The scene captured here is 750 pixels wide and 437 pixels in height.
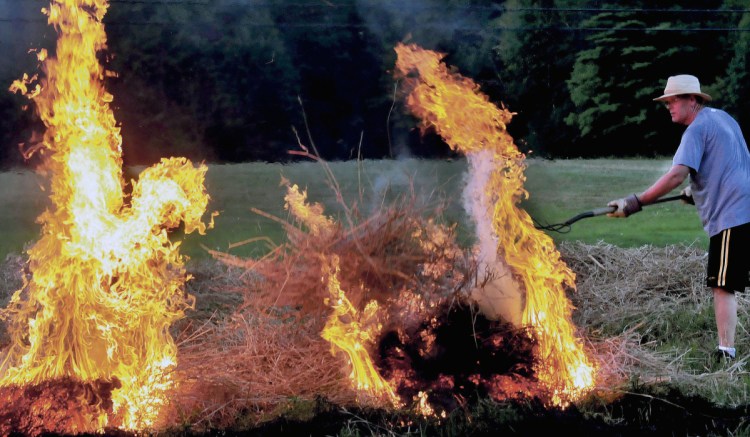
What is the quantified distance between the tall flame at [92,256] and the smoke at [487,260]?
1.70m

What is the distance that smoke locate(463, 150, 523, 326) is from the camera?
4.27 meters

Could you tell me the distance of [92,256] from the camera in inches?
159

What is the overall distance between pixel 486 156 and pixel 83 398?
2536 millimetres

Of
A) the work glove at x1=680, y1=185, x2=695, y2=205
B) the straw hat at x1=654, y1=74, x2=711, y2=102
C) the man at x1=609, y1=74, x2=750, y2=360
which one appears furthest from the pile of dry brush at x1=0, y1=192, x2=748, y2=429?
the straw hat at x1=654, y1=74, x2=711, y2=102

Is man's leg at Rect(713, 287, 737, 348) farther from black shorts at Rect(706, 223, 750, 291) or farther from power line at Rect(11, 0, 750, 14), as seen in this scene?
power line at Rect(11, 0, 750, 14)

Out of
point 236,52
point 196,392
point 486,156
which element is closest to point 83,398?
point 196,392

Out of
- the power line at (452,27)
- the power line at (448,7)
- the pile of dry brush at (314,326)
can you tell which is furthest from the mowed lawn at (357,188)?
the pile of dry brush at (314,326)

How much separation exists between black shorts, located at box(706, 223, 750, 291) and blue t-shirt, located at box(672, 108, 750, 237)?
0.19ft

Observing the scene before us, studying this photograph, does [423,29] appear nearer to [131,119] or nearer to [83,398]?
[131,119]

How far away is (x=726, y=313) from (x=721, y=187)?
0.78 meters

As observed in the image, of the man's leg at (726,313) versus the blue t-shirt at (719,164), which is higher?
the blue t-shirt at (719,164)

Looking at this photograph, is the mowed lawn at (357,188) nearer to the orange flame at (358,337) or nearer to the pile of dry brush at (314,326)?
the pile of dry brush at (314,326)

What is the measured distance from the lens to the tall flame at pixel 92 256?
4.00 metres

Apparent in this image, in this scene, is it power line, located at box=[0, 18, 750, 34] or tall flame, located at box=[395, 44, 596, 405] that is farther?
power line, located at box=[0, 18, 750, 34]
